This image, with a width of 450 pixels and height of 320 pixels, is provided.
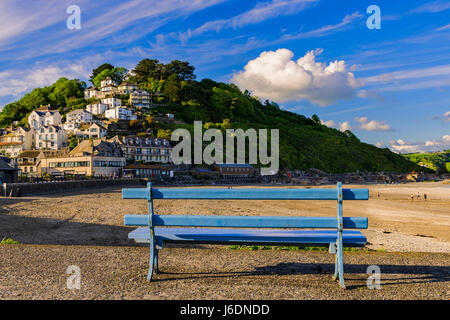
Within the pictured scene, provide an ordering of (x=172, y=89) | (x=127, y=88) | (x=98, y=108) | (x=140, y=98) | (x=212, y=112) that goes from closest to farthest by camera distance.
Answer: (x=98, y=108)
(x=140, y=98)
(x=127, y=88)
(x=172, y=89)
(x=212, y=112)

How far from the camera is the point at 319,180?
98.9 m

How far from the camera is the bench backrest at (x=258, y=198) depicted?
187 inches

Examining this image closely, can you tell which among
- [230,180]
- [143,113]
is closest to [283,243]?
[230,180]

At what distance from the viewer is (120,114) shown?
365 feet

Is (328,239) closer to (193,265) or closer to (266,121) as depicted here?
(193,265)

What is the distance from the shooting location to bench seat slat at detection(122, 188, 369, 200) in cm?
473

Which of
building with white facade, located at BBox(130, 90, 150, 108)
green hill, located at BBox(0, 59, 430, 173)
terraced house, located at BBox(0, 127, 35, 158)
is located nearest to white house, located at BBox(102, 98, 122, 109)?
building with white facade, located at BBox(130, 90, 150, 108)

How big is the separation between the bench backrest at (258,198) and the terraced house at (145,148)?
83.1 meters

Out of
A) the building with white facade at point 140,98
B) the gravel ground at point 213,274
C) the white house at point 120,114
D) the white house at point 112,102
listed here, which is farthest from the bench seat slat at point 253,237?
the building with white facade at point 140,98

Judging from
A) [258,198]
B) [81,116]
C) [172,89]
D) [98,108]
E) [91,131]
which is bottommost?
[258,198]

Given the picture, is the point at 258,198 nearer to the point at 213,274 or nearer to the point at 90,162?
the point at 213,274

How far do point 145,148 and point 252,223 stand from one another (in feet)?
283

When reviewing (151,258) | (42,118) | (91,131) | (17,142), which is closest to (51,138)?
(17,142)
